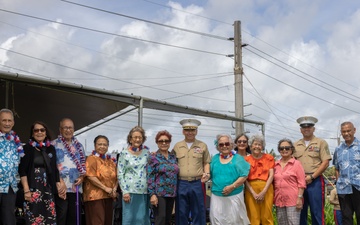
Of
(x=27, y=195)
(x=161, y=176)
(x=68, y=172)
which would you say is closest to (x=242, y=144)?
(x=161, y=176)

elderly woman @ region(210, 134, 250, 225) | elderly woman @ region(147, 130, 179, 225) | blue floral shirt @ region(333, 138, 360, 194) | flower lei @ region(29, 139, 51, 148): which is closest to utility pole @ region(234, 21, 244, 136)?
blue floral shirt @ region(333, 138, 360, 194)

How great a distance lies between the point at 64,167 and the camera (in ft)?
16.2

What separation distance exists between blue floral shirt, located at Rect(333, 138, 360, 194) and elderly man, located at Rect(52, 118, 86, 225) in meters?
3.09

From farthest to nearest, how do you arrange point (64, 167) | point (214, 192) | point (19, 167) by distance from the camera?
point (214, 192) < point (64, 167) < point (19, 167)

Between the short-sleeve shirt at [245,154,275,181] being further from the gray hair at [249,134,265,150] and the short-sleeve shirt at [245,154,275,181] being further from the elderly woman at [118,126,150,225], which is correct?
the elderly woman at [118,126,150,225]

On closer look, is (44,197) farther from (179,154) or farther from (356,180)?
(356,180)

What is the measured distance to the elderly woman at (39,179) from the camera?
4.54 metres

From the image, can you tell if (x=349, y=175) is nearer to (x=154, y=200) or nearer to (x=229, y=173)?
(x=229, y=173)

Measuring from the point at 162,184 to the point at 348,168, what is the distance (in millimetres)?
2250

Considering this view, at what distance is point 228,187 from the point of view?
5.13 metres

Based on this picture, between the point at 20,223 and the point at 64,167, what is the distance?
0.94 meters

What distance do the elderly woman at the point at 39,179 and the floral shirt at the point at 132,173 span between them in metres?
0.73

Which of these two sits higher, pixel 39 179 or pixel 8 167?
pixel 8 167

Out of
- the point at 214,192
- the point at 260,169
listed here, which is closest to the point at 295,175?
the point at 260,169
